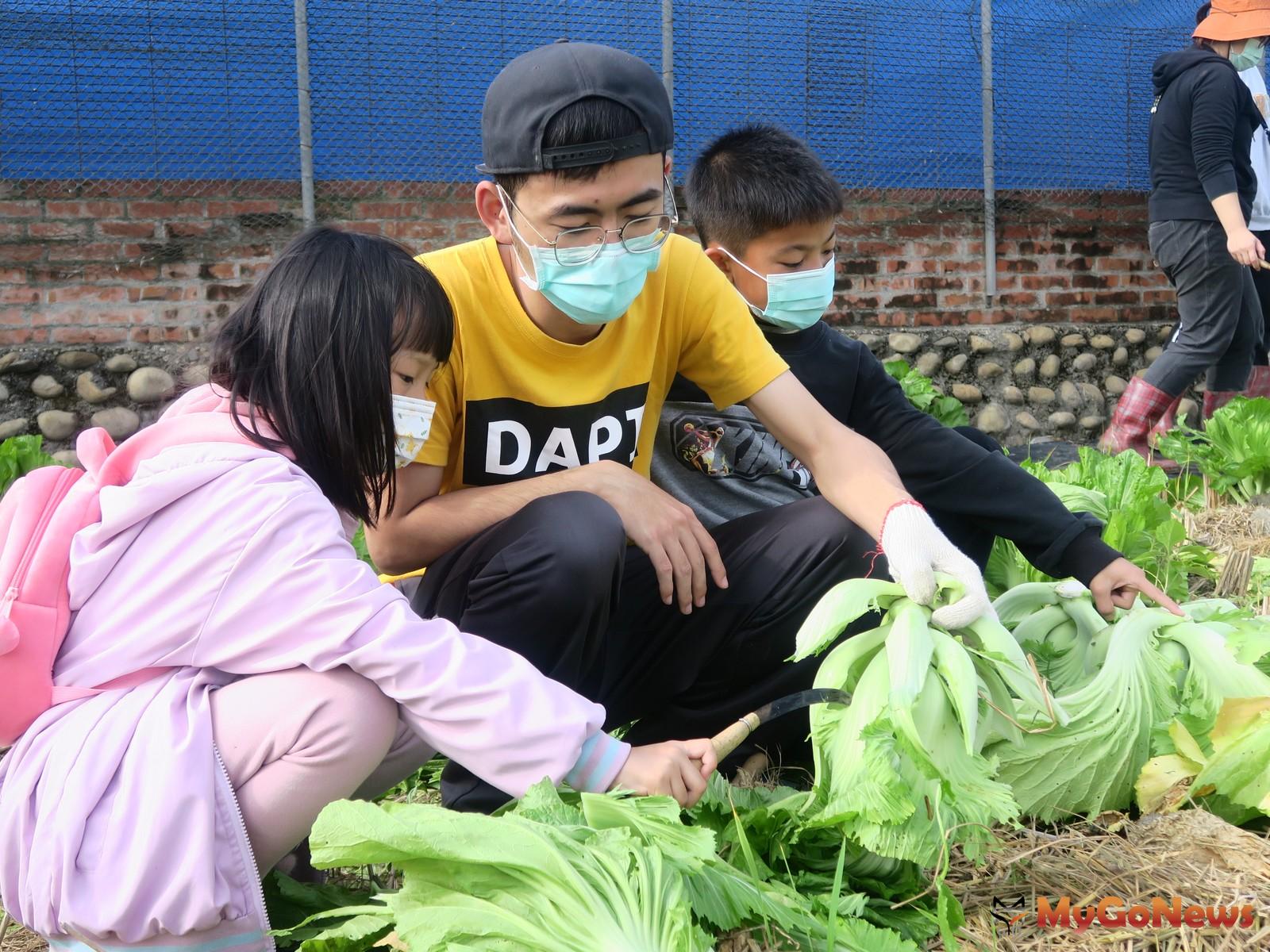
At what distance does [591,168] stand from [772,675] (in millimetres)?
1054

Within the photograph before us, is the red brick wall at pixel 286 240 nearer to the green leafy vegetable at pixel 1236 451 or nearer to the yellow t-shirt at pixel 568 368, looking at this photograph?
the green leafy vegetable at pixel 1236 451

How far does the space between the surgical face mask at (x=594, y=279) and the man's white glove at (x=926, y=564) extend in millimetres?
647

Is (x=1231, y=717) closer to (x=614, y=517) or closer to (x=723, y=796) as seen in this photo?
(x=723, y=796)

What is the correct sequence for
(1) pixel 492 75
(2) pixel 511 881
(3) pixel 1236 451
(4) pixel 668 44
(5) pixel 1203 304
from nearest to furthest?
(2) pixel 511 881, (3) pixel 1236 451, (5) pixel 1203 304, (1) pixel 492 75, (4) pixel 668 44

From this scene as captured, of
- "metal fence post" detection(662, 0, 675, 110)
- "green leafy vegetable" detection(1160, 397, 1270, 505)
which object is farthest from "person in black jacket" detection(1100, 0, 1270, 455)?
"metal fence post" detection(662, 0, 675, 110)

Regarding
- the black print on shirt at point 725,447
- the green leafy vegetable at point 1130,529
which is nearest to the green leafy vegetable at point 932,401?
the green leafy vegetable at point 1130,529

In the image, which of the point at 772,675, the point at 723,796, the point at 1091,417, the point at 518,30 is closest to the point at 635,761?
the point at 723,796

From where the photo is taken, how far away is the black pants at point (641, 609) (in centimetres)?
206

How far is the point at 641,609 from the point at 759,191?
1093mm

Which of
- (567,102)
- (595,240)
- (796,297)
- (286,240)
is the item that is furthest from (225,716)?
(286,240)

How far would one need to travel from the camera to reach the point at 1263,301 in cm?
585

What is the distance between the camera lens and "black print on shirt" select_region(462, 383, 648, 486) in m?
2.30

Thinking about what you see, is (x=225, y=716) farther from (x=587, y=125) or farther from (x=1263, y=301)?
(x=1263, y=301)

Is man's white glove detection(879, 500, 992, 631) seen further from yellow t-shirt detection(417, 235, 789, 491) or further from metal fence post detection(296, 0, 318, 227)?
metal fence post detection(296, 0, 318, 227)
